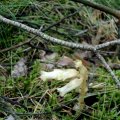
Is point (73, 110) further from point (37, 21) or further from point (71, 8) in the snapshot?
point (71, 8)

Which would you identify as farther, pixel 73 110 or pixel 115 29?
pixel 115 29

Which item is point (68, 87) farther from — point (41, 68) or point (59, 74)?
point (41, 68)

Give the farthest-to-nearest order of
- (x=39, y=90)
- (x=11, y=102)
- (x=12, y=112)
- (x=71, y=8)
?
(x=71, y=8) → (x=39, y=90) → (x=11, y=102) → (x=12, y=112)

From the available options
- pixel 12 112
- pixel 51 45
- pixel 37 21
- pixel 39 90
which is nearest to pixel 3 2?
pixel 37 21

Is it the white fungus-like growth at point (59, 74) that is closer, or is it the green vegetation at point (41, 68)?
the green vegetation at point (41, 68)

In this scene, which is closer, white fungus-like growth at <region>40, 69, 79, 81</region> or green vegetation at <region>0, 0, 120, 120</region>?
green vegetation at <region>0, 0, 120, 120</region>

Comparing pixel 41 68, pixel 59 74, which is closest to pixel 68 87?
pixel 59 74

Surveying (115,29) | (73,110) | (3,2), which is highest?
(3,2)

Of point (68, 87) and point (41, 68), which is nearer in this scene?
point (68, 87)
